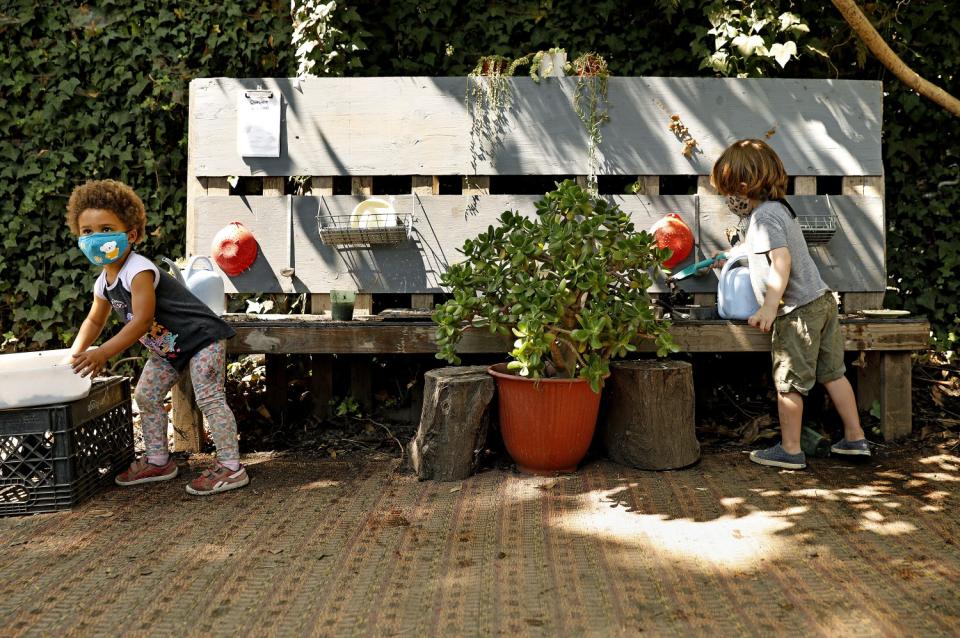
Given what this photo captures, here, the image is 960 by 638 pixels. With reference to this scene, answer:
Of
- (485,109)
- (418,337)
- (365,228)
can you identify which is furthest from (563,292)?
(485,109)

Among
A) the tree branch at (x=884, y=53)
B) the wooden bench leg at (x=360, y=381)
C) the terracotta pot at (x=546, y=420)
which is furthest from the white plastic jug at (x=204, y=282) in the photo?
the tree branch at (x=884, y=53)

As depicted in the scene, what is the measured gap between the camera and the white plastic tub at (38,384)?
3.06 meters

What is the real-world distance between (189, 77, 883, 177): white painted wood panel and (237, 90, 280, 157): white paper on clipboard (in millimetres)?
49

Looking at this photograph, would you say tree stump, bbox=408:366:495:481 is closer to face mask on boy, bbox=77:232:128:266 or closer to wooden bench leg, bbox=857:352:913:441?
face mask on boy, bbox=77:232:128:266

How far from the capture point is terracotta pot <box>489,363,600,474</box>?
3412 mm

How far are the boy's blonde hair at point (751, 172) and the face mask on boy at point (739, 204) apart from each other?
1.1 inches

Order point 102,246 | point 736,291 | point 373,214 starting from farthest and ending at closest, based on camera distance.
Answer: point 373,214
point 736,291
point 102,246

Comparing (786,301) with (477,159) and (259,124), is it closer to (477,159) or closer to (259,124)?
(477,159)

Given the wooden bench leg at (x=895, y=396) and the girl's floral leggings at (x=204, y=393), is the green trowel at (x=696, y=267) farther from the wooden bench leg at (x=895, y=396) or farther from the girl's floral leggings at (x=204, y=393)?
the girl's floral leggings at (x=204, y=393)

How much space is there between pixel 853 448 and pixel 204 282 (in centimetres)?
336

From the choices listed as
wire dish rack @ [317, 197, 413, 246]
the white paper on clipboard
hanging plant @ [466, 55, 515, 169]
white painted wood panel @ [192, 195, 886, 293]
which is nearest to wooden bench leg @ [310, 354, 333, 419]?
white painted wood panel @ [192, 195, 886, 293]

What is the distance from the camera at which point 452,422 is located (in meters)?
3.47

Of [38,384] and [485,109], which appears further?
[485,109]

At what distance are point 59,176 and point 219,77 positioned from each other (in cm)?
122
